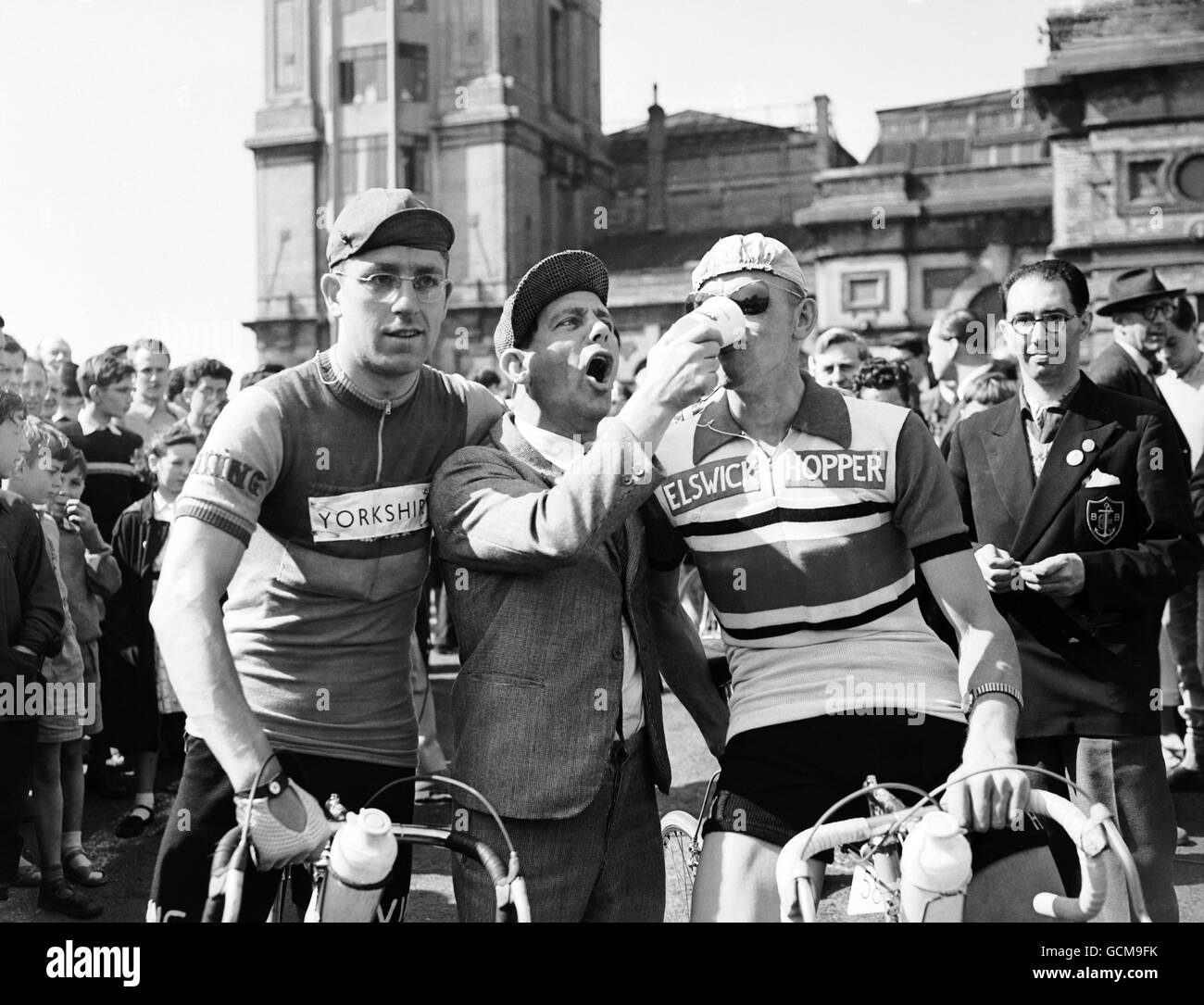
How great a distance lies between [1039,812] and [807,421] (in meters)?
1.03

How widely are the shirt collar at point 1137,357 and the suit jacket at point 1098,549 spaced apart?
9.25 feet

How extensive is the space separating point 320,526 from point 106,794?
5.67 m

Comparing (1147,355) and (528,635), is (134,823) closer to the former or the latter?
(528,635)

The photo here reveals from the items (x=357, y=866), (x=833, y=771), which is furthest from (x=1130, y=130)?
(x=357, y=866)

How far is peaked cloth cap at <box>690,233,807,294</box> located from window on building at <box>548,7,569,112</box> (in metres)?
50.8

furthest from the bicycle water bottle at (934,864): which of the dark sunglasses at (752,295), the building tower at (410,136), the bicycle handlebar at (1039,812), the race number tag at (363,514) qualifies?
the building tower at (410,136)

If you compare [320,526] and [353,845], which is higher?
[320,526]

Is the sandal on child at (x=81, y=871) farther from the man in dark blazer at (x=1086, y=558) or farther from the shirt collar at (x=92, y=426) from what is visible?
the man in dark blazer at (x=1086, y=558)

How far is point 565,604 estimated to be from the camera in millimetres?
3391

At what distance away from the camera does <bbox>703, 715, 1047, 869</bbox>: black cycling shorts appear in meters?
3.28

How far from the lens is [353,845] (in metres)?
2.85

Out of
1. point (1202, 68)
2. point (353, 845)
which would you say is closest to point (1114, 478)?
point (353, 845)

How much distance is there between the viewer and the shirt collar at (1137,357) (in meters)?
7.54
